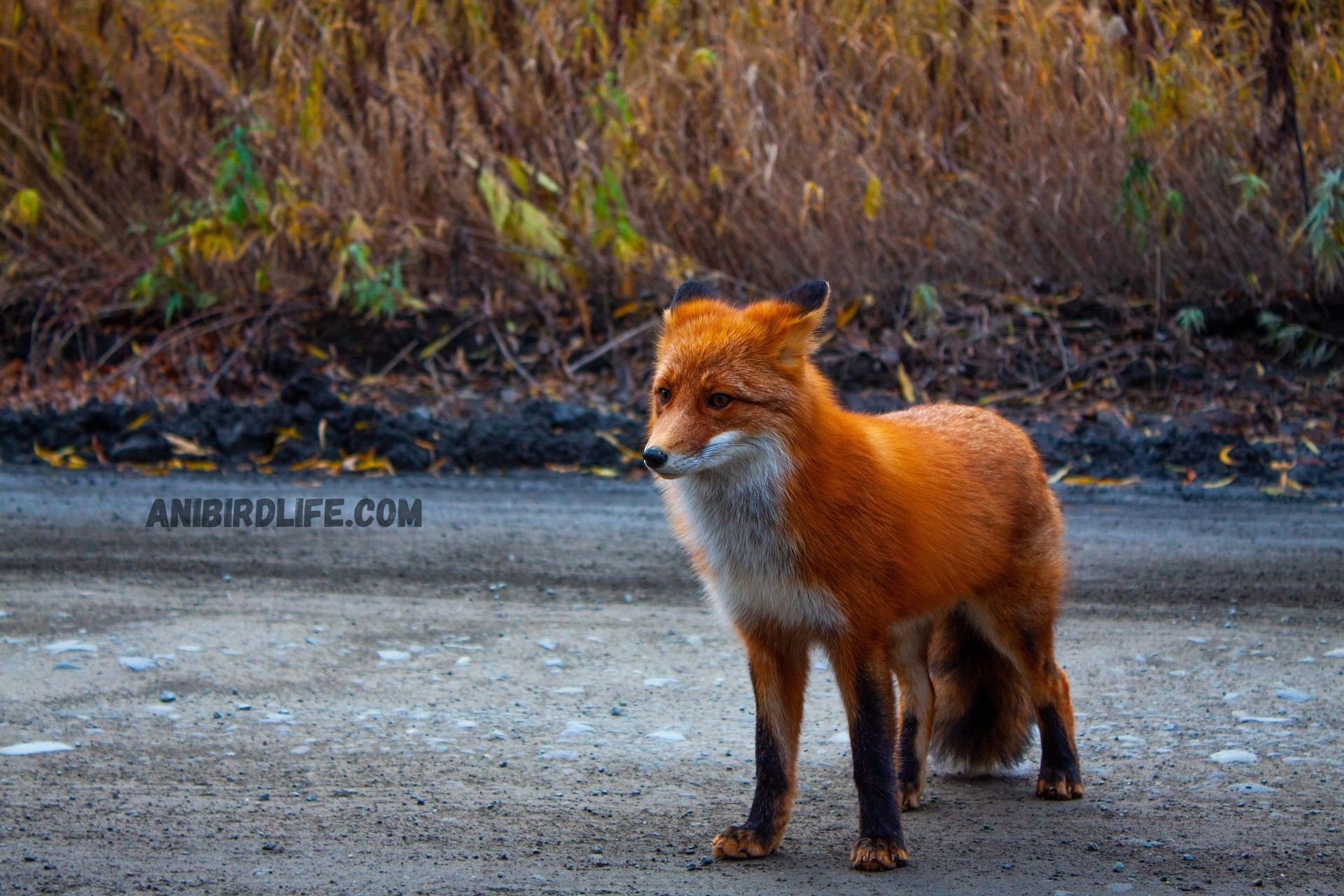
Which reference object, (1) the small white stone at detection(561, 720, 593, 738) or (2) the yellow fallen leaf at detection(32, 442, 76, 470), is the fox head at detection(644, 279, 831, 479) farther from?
(2) the yellow fallen leaf at detection(32, 442, 76, 470)

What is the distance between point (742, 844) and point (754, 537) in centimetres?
82

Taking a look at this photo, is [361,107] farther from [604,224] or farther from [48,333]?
[48,333]

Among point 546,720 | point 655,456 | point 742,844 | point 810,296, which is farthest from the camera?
point 546,720

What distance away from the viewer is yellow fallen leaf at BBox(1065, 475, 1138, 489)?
8.30 m

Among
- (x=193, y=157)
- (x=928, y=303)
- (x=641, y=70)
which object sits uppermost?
(x=641, y=70)

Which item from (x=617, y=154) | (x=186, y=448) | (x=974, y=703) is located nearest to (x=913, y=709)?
(x=974, y=703)

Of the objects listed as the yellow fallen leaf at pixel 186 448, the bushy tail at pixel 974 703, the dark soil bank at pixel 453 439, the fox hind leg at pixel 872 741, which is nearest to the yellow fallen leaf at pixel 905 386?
the dark soil bank at pixel 453 439

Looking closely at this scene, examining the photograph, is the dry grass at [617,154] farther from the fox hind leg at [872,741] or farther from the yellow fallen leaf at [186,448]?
the fox hind leg at [872,741]

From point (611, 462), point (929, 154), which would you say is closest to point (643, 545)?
point (611, 462)

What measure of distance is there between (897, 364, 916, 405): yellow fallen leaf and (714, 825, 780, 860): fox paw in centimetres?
652

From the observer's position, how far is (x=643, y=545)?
24.0 ft

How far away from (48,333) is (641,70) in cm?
583

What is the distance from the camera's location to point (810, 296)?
3826mm

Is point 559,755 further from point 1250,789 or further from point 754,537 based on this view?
point 1250,789
